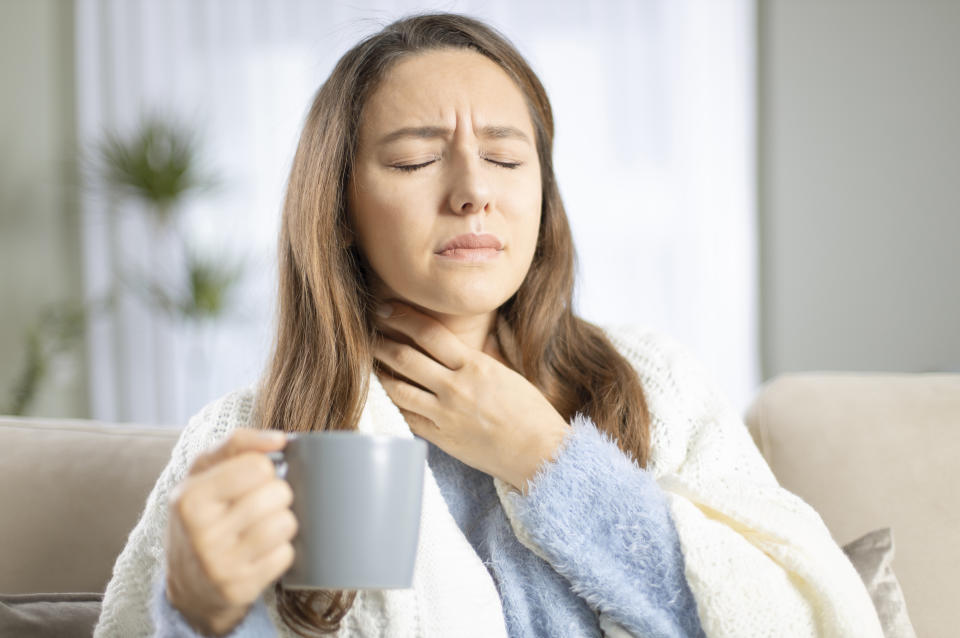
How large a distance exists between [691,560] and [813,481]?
0.49 m

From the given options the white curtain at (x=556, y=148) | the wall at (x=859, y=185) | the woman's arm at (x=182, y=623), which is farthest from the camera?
the white curtain at (x=556, y=148)

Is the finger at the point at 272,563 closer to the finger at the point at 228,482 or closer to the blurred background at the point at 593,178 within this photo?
the finger at the point at 228,482

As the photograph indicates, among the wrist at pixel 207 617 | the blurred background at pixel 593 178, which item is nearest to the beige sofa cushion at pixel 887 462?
the wrist at pixel 207 617

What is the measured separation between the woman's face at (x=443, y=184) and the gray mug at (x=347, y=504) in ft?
1.43

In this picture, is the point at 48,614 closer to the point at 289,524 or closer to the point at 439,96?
the point at 289,524

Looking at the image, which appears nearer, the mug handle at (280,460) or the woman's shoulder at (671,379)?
the mug handle at (280,460)

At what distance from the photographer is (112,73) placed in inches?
184

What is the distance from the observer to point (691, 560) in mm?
967

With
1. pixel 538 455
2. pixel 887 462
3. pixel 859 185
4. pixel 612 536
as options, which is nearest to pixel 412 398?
pixel 538 455

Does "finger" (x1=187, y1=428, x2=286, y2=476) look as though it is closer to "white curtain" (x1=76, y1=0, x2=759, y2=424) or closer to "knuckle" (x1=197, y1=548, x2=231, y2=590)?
"knuckle" (x1=197, y1=548, x2=231, y2=590)

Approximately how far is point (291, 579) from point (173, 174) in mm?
3862

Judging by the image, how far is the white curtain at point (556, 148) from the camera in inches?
171

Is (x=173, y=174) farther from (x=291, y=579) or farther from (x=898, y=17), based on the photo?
(x=291, y=579)

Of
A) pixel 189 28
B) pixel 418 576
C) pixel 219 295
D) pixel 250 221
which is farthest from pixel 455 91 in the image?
pixel 189 28
